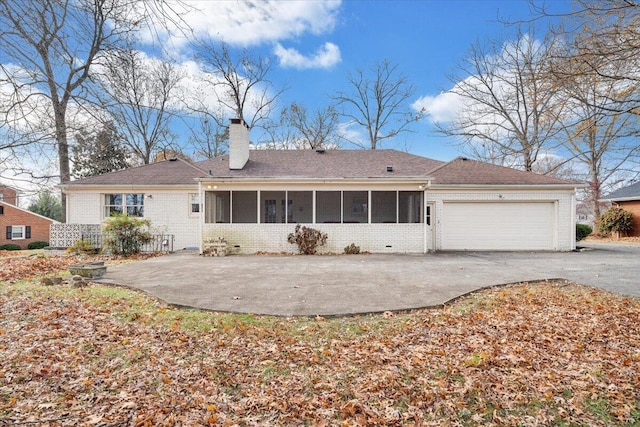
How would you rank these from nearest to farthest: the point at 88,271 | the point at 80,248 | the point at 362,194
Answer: the point at 88,271
the point at 80,248
the point at 362,194

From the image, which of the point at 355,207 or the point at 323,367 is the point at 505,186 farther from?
the point at 323,367

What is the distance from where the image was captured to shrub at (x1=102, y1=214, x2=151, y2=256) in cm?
1183

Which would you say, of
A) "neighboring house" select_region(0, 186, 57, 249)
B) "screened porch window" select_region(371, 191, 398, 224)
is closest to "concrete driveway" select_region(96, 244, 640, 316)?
"screened porch window" select_region(371, 191, 398, 224)

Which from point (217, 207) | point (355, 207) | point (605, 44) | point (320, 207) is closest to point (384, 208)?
point (355, 207)

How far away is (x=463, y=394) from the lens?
295cm

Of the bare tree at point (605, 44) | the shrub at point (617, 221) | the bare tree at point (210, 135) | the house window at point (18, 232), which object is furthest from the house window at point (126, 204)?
the shrub at point (617, 221)

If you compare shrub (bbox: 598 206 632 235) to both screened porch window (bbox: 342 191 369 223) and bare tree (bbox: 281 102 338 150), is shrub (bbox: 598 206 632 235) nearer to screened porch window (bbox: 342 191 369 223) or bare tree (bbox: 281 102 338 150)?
screened porch window (bbox: 342 191 369 223)

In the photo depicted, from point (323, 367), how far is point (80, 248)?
1310cm

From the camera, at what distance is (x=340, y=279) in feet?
24.5

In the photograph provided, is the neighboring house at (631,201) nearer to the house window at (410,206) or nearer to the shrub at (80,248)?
the house window at (410,206)

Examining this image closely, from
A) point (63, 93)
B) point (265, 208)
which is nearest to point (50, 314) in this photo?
point (63, 93)

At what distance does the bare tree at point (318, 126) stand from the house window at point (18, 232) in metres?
26.7

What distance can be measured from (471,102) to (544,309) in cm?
2010

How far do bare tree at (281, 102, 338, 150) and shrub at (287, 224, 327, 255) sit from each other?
1603cm
